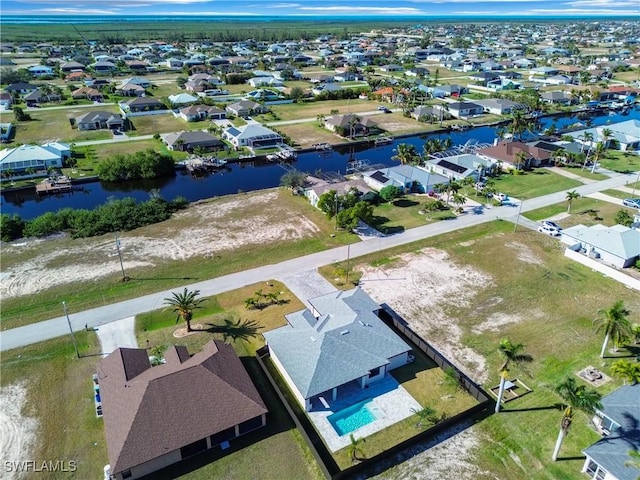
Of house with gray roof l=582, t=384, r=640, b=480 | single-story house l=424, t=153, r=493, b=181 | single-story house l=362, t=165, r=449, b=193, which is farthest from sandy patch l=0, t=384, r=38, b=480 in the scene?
single-story house l=424, t=153, r=493, b=181

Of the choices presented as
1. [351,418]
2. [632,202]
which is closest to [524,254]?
[632,202]

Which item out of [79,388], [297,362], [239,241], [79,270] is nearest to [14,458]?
[79,388]

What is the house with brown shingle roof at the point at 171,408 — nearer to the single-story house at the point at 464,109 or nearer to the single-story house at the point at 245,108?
the single-story house at the point at 245,108

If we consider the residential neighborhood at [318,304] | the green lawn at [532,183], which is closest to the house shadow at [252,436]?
the residential neighborhood at [318,304]

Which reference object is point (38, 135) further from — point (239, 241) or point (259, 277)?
point (259, 277)

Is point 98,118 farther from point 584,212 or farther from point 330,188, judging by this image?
point 584,212

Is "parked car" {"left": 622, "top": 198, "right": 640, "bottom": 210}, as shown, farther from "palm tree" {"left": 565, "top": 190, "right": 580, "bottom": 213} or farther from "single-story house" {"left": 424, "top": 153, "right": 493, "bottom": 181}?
"single-story house" {"left": 424, "top": 153, "right": 493, "bottom": 181}

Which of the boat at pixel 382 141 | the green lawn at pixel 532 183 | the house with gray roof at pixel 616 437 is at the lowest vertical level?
the boat at pixel 382 141
